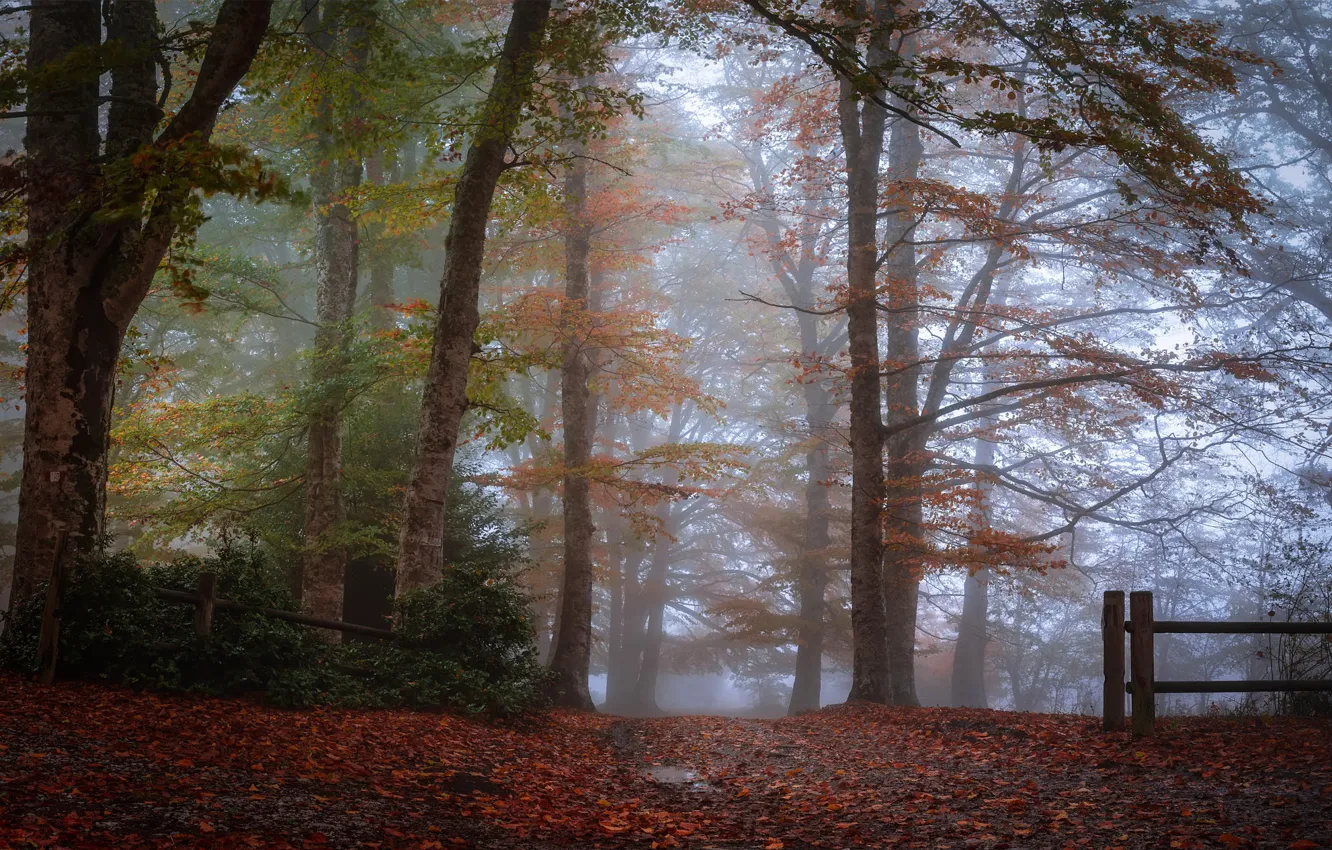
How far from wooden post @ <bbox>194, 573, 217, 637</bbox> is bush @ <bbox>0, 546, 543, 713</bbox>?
0.36ft

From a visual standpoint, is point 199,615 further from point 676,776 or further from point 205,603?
point 676,776

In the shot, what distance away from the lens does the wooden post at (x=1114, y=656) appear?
7.41m

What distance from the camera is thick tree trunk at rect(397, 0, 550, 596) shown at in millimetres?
10312

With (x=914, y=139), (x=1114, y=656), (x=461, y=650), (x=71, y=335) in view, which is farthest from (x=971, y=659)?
(x=71, y=335)

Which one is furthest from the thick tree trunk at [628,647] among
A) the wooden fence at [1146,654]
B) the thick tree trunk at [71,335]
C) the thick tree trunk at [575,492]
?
the wooden fence at [1146,654]

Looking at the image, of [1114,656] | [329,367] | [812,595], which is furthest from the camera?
[812,595]

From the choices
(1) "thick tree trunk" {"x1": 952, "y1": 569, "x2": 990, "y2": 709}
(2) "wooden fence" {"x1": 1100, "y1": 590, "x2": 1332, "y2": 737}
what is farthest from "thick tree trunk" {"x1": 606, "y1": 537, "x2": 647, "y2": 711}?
(2) "wooden fence" {"x1": 1100, "y1": 590, "x2": 1332, "y2": 737}

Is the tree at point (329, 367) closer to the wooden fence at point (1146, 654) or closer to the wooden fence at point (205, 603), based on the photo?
the wooden fence at point (205, 603)

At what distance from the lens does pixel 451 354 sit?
34.1 ft

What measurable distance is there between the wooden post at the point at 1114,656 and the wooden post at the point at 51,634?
28.4 ft

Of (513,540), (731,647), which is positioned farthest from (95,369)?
(731,647)

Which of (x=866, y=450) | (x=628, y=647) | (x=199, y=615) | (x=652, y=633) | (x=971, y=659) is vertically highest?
(x=866, y=450)

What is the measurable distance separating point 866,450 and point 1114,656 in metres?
6.09

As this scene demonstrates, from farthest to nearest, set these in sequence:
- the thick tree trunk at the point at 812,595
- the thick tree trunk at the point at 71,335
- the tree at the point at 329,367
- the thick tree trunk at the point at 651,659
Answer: the thick tree trunk at the point at 651,659, the thick tree trunk at the point at 812,595, the tree at the point at 329,367, the thick tree trunk at the point at 71,335
